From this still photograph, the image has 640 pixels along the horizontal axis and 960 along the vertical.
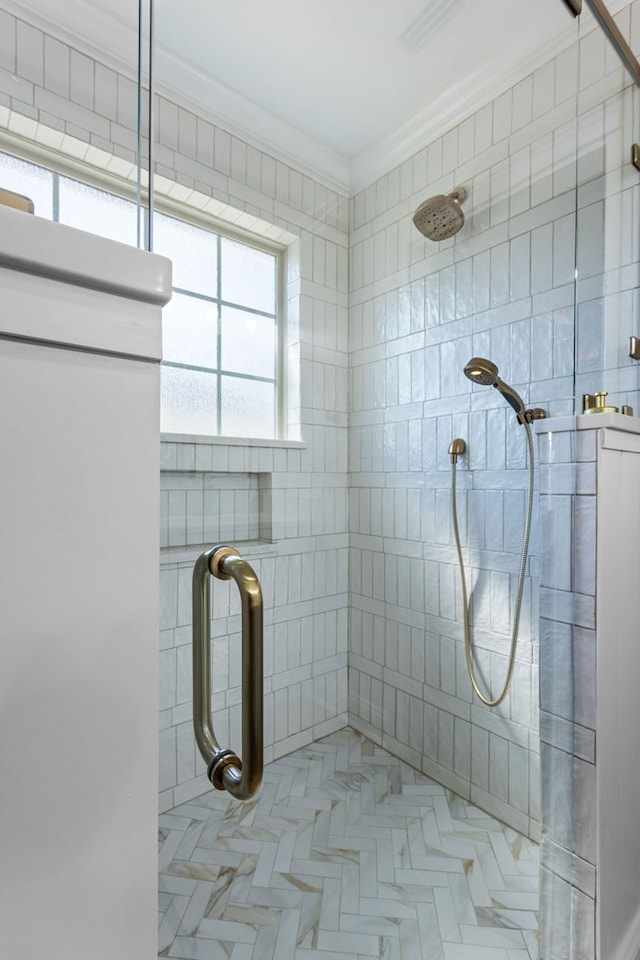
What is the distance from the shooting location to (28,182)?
430 mm

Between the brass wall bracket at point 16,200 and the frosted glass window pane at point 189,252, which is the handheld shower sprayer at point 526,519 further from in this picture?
the brass wall bracket at point 16,200

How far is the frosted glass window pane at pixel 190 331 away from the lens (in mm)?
1175

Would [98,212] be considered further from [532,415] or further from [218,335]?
[532,415]

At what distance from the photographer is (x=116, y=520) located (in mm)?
349

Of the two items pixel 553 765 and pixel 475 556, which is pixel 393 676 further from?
pixel 553 765

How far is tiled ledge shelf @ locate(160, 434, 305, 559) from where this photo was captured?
1082mm

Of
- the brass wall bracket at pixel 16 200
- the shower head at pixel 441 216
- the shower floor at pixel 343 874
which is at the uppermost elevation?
the shower head at pixel 441 216

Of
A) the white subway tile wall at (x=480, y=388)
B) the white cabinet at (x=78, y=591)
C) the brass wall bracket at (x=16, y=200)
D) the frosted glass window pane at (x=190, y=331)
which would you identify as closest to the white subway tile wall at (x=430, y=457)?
the white subway tile wall at (x=480, y=388)

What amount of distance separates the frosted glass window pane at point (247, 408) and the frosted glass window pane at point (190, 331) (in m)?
0.09

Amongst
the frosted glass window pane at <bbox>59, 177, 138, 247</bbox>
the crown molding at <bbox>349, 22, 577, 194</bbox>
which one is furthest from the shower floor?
the crown molding at <bbox>349, 22, 577, 194</bbox>

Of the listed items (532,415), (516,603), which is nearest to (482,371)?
(532,415)

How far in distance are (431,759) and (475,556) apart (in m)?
0.65

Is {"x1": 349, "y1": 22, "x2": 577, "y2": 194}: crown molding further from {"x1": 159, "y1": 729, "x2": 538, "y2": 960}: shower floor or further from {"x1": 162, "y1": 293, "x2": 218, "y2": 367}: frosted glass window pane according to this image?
{"x1": 159, "y1": 729, "x2": 538, "y2": 960}: shower floor

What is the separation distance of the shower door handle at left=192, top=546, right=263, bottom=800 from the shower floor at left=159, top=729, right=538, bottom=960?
32.0 inches
